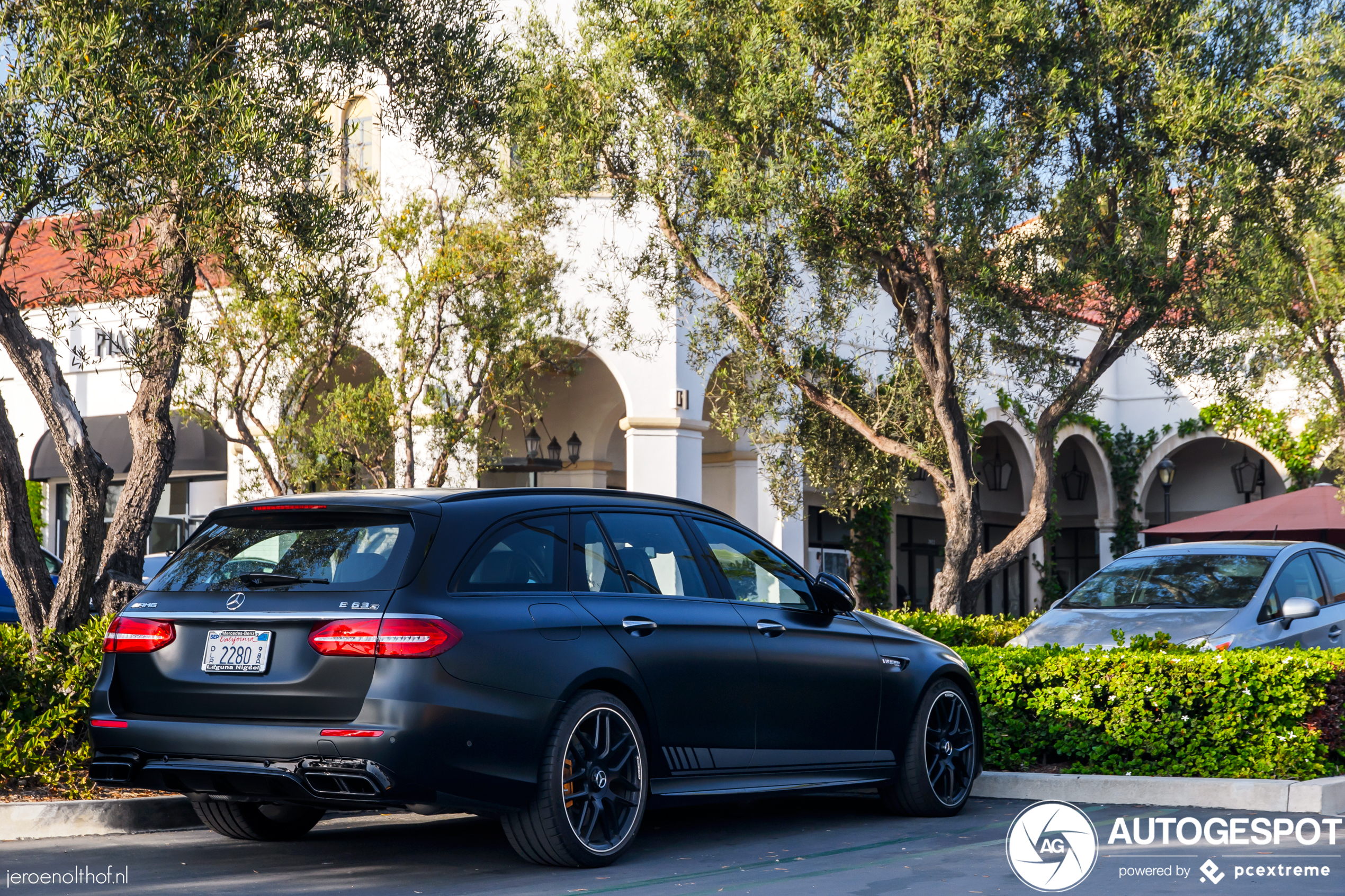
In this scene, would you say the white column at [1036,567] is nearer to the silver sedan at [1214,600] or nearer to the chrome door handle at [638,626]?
the silver sedan at [1214,600]

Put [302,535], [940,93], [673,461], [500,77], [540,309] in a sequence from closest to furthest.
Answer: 1. [302,535]
2. [500,77]
3. [940,93]
4. [540,309]
5. [673,461]

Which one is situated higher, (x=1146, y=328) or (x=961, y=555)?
(x=1146, y=328)

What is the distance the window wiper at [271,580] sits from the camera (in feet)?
17.7

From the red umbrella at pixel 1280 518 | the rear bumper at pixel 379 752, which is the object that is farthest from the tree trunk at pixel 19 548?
the red umbrella at pixel 1280 518

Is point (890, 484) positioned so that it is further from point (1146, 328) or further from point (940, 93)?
point (940, 93)

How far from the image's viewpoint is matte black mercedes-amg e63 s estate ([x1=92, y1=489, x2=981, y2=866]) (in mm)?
5125

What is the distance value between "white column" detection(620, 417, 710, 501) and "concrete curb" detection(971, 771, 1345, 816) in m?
9.55

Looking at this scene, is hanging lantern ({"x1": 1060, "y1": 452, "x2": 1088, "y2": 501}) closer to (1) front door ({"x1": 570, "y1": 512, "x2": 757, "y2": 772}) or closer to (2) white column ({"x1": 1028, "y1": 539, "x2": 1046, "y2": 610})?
(2) white column ({"x1": 1028, "y1": 539, "x2": 1046, "y2": 610})

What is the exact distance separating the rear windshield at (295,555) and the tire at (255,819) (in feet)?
3.99

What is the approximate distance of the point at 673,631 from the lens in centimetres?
611

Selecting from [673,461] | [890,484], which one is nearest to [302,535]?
[890,484]

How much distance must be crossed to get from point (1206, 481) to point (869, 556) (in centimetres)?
1179

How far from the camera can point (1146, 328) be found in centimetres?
1266

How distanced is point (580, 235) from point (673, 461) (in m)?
3.04
